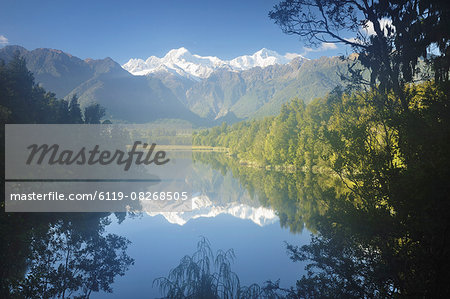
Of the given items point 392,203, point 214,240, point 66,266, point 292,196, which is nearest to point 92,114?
point 292,196

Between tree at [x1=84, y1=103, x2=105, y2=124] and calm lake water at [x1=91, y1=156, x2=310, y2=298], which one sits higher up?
tree at [x1=84, y1=103, x2=105, y2=124]

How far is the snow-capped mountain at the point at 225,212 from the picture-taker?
33312 mm

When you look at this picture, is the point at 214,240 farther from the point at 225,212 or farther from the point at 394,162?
the point at 394,162

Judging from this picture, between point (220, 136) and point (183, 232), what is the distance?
152 m

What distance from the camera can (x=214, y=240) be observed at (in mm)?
25938

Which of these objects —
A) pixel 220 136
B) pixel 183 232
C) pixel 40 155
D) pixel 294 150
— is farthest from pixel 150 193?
pixel 220 136

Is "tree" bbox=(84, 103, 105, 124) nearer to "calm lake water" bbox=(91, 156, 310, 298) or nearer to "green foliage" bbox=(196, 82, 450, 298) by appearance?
"calm lake water" bbox=(91, 156, 310, 298)

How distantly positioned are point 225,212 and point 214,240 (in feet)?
A: 46.6

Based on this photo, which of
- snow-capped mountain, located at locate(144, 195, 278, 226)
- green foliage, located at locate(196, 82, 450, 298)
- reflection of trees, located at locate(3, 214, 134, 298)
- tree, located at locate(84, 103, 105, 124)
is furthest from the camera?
tree, located at locate(84, 103, 105, 124)

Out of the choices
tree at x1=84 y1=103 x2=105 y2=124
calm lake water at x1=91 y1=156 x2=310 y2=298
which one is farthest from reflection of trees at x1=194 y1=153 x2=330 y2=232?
tree at x1=84 y1=103 x2=105 y2=124

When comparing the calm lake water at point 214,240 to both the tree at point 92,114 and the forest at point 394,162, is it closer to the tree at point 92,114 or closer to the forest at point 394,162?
the forest at point 394,162

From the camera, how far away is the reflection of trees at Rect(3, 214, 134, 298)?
1188 centimetres

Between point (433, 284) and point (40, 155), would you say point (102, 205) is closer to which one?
point (40, 155)

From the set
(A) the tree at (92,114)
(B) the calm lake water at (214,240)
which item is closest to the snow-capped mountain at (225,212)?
(B) the calm lake water at (214,240)
